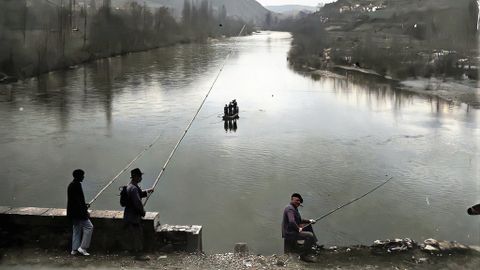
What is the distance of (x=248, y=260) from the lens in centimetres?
686

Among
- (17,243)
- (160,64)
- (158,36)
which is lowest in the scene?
(17,243)

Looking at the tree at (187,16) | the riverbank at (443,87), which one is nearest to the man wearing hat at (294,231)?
the riverbank at (443,87)

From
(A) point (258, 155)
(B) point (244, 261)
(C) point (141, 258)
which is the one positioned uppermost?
(C) point (141, 258)

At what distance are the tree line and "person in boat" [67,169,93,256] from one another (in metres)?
31.0

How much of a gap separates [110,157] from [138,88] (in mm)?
16860

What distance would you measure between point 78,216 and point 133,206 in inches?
28.5

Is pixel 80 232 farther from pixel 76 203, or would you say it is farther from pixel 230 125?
pixel 230 125

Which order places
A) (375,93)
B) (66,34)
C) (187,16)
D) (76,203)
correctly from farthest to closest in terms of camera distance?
(187,16), (66,34), (375,93), (76,203)

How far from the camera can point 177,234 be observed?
682cm

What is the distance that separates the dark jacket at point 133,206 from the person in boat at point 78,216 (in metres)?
0.52

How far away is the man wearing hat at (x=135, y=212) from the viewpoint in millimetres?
6336

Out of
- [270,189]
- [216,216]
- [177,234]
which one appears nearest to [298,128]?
[270,189]

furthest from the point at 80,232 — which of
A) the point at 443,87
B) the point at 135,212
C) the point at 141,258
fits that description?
the point at 443,87

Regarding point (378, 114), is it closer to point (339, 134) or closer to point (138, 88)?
point (339, 134)
